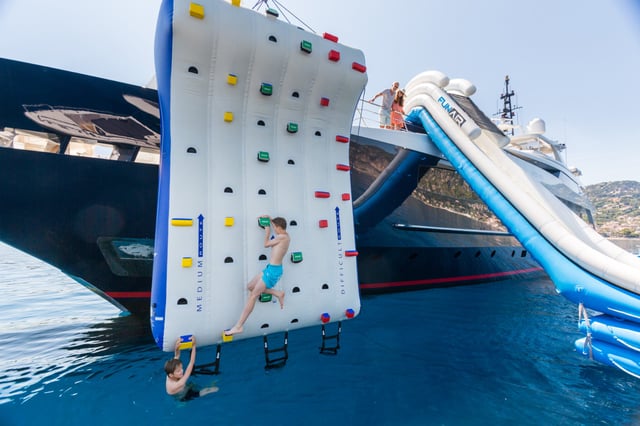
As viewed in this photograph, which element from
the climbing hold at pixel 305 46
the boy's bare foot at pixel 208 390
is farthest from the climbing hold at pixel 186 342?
→ the climbing hold at pixel 305 46

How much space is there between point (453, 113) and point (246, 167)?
5.31 meters

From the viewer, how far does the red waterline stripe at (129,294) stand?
18.0 feet

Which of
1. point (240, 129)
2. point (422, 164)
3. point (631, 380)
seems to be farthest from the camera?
point (422, 164)

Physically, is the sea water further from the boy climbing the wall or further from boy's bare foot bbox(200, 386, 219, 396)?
the boy climbing the wall

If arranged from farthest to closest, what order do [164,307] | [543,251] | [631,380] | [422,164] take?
[422,164] → [543,251] → [631,380] → [164,307]

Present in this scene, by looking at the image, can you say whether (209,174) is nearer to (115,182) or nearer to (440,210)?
(115,182)

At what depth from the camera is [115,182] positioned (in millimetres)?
5137

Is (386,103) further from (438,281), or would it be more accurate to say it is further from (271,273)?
(271,273)

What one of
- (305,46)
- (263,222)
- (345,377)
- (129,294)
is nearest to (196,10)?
(305,46)

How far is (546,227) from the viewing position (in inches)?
200

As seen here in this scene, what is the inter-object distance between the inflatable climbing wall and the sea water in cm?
84

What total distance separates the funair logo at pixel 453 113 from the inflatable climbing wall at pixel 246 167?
11.3 feet

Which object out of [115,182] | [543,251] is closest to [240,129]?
[115,182]

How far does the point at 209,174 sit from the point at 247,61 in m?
1.45
